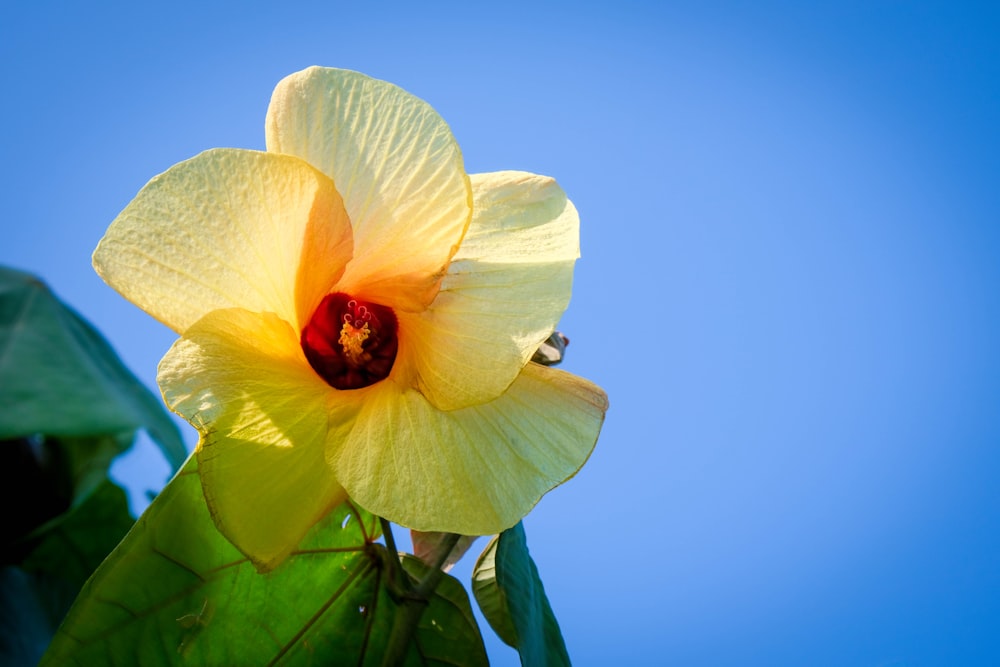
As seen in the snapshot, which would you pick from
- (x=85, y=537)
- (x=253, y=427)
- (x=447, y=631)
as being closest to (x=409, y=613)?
(x=447, y=631)

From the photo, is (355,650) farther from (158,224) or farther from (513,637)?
(158,224)

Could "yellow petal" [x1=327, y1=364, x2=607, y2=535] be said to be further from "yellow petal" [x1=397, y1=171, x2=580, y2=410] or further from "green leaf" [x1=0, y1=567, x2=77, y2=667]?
"green leaf" [x1=0, y1=567, x2=77, y2=667]

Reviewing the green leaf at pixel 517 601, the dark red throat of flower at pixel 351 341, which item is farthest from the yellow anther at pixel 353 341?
the green leaf at pixel 517 601

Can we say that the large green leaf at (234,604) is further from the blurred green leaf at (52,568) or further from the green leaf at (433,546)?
the blurred green leaf at (52,568)

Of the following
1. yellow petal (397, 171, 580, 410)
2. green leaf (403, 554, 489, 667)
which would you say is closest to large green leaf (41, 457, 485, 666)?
green leaf (403, 554, 489, 667)

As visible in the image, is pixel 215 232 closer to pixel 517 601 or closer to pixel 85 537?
pixel 517 601
